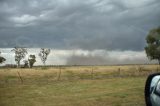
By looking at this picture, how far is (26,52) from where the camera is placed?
495ft

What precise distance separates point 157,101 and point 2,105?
629 inches

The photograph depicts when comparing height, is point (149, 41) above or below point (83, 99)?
above

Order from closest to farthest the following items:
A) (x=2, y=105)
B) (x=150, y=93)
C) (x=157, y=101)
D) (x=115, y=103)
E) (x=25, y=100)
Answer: (x=157, y=101)
(x=150, y=93)
(x=115, y=103)
(x=2, y=105)
(x=25, y=100)

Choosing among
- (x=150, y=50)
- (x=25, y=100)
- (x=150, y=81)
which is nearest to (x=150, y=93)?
(x=150, y=81)

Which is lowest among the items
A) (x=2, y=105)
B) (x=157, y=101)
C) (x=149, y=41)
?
(x=2, y=105)

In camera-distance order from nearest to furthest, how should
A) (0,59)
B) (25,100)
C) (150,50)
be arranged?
(25,100)
(150,50)
(0,59)

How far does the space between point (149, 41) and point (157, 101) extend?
9252 centimetres

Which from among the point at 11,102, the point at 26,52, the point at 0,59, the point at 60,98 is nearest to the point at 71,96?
the point at 60,98

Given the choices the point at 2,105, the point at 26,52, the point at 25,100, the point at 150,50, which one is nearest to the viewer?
the point at 2,105

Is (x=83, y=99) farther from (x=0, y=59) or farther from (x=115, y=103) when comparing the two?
(x=0, y=59)

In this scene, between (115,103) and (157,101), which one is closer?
(157,101)

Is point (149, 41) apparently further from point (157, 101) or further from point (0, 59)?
point (157, 101)

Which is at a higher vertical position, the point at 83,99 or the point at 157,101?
the point at 157,101

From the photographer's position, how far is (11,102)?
781 inches
